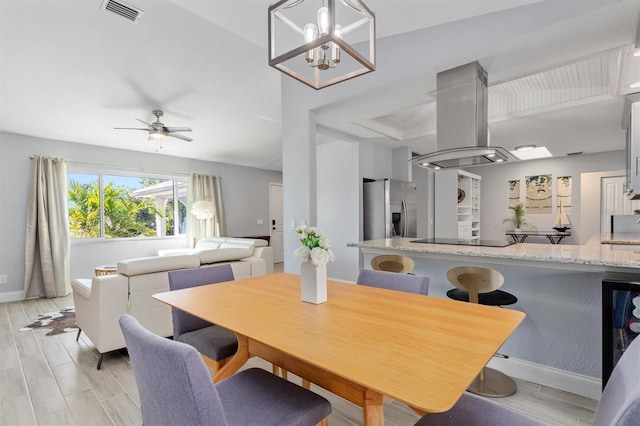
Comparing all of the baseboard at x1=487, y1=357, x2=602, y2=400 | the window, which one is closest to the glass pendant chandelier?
the baseboard at x1=487, y1=357, x2=602, y2=400

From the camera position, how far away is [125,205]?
19.2ft

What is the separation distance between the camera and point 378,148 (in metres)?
5.50

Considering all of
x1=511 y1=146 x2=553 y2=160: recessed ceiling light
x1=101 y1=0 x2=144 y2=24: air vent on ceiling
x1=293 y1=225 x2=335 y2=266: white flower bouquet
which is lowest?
x1=293 y1=225 x2=335 y2=266: white flower bouquet

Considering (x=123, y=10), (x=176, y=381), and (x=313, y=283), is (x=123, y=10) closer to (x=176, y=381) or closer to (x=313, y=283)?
(x=313, y=283)

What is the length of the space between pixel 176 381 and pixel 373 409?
2.00 ft

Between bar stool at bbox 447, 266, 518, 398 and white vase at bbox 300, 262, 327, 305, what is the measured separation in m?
1.12

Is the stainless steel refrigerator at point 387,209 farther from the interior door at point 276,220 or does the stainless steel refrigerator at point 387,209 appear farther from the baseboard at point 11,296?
the baseboard at point 11,296

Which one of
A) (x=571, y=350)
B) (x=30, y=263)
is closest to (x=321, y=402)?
(x=571, y=350)

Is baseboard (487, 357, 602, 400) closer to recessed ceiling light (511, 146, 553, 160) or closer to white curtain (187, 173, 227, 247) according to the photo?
recessed ceiling light (511, 146, 553, 160)

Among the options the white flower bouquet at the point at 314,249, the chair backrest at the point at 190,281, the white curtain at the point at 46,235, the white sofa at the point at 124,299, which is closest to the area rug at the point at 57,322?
the white sofa at the point at 124,299

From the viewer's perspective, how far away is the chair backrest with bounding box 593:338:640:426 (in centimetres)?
55

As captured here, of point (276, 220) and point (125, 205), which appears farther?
point (276, 220)

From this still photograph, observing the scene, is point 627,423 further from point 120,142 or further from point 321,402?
point 120,142

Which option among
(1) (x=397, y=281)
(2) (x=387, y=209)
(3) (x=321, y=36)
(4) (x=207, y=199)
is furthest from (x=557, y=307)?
(4) (x=207, y=199)
